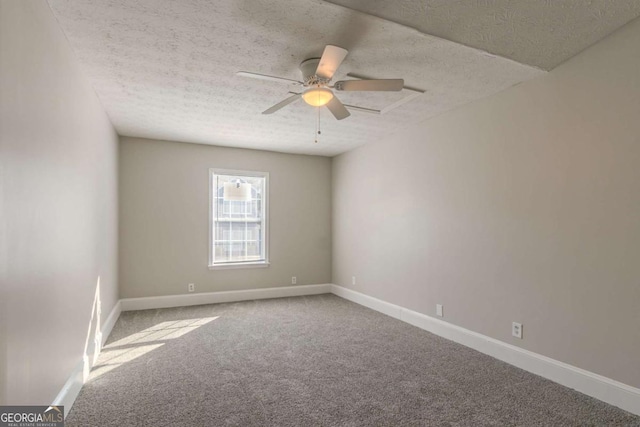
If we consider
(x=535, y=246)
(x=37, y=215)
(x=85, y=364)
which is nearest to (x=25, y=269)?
(x=37, y=215)

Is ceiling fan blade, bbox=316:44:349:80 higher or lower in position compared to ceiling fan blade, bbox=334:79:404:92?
higher

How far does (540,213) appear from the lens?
9.67 feet

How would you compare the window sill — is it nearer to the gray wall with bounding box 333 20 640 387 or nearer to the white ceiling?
the gray wall with bounding box 333 20 640 387

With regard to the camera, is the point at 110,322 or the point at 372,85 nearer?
the point at 372,85

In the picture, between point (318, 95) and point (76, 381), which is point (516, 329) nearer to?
point (318, 95)

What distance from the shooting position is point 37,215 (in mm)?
1817

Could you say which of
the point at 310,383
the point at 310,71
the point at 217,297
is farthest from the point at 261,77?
the point at 217,297

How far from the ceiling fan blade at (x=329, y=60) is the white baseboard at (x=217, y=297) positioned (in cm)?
398

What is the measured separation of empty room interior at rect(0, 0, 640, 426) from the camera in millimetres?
2055

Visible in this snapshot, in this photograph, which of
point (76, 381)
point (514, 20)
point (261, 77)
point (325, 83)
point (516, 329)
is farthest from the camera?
point (516, 329)

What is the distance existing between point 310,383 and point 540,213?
7.60 ft

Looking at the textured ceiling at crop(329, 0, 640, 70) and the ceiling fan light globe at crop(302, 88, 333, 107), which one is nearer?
the textured ceiling at crop(329, 0, 640, 70)

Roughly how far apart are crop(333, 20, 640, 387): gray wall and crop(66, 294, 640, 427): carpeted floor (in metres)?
0.45

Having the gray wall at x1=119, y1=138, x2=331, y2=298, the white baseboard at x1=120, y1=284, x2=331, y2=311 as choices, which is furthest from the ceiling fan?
the white baseboard at x1=120, y1=284, x2=331, y2=311
